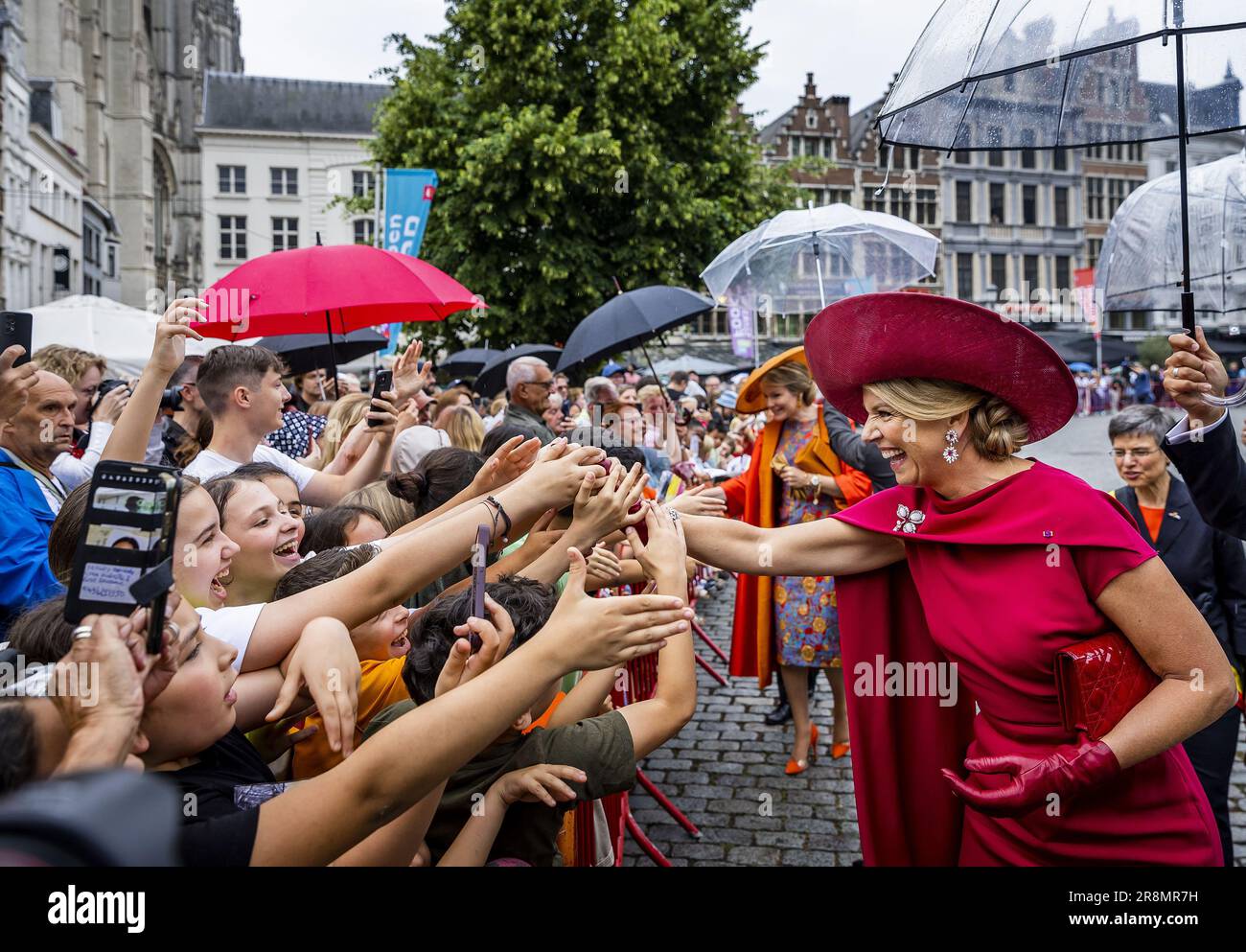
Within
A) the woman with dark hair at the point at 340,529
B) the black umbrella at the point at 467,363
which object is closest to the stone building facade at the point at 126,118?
the black umbrella at the point at 467,363

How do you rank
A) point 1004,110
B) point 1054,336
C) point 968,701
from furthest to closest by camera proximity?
point 1054,336 < point 1004,110 < point 968,701

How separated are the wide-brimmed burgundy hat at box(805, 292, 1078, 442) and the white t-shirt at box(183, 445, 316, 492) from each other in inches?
89.3

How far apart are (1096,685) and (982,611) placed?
287 millimetres

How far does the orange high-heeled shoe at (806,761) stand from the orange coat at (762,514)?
388 millimetres

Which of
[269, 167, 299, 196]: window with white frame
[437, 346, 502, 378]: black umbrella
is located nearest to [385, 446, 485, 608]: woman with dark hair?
[437, 346, 502, 378]: black umbrella

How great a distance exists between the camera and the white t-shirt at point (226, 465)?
4125 millimetres

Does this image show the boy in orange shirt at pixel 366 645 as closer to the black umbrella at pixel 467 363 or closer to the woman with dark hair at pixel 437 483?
the woman with dark hair at pixel 437 483

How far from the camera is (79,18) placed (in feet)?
156

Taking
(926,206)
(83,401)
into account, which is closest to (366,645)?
(83,401)

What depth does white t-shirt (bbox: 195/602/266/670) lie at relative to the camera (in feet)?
7.38
